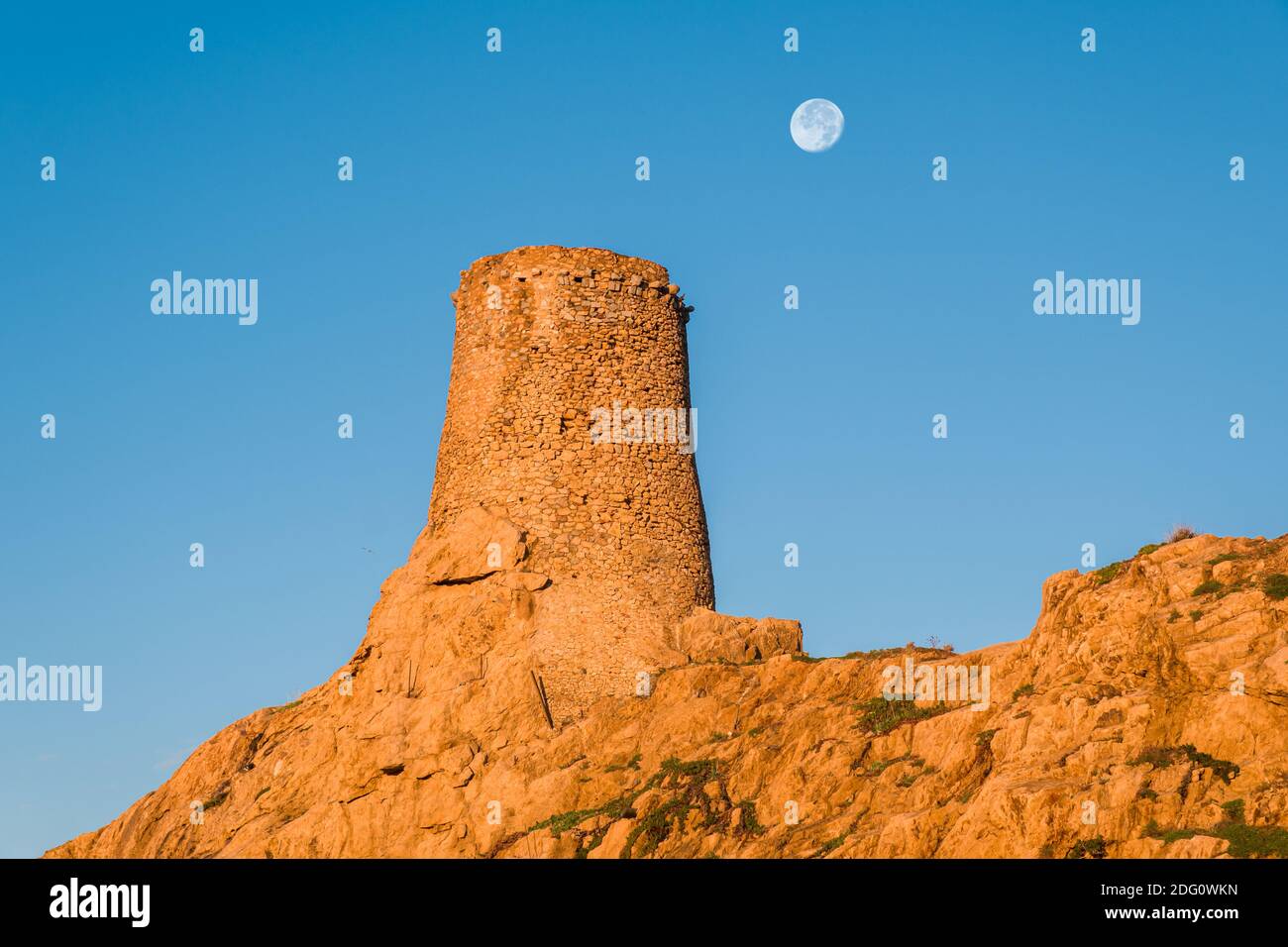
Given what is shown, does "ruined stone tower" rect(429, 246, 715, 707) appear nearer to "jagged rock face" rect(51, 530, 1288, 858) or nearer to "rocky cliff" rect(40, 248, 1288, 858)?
"rocky cliff" rect(40, 248, 1288, 858)

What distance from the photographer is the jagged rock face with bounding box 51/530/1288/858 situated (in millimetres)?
21531

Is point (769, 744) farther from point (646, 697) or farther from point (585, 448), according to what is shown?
point (585, 448)

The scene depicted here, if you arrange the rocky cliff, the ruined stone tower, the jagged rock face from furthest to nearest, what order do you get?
1. the ruined stone tower
2. the rocky cliff
3. the jagged rock face

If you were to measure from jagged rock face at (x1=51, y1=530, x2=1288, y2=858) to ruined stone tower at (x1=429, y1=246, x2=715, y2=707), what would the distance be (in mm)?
562

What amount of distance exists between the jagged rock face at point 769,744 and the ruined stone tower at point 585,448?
562 mm

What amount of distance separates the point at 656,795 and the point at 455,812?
3908 millimetres

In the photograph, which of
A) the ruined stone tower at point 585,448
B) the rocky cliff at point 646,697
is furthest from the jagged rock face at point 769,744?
the ruined stone tower at point 585,448

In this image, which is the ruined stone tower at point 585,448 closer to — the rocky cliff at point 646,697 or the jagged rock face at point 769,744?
the rocky cliff at point 646,697

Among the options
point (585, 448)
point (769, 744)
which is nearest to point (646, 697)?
point (769, 744)

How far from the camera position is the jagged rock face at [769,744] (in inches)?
848

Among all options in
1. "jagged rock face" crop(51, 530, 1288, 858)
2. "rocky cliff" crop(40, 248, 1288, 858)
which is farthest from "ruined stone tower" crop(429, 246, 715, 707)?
"jagged rock face" crop(51, 530, 1288, 858)

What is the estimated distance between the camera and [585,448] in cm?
3231

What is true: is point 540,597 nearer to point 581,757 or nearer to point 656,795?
point 581,757
